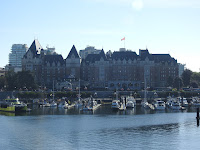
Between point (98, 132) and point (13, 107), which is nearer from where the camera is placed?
point (98, 132)

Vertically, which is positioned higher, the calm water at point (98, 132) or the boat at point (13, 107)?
the boat at point (13, 107)

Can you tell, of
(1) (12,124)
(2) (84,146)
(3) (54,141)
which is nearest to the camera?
(2) (84,146)

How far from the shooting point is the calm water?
79.1 metres

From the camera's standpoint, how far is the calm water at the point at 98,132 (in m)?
79.1

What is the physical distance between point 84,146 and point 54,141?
8045mm

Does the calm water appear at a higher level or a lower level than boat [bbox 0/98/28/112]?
lower

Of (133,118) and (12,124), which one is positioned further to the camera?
(133,118)

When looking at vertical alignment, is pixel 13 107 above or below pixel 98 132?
above

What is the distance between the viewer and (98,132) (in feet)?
305

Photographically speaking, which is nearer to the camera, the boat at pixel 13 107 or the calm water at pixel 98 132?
the calm water at pixel 98 132

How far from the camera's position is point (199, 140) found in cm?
8256

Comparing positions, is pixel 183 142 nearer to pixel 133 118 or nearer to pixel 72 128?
pixel 72 128

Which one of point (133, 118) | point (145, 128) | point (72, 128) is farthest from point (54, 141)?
point (133, 118)

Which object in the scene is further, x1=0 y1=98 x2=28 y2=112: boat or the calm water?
x1=0 y1=98 x2=28 y2=112: boat
